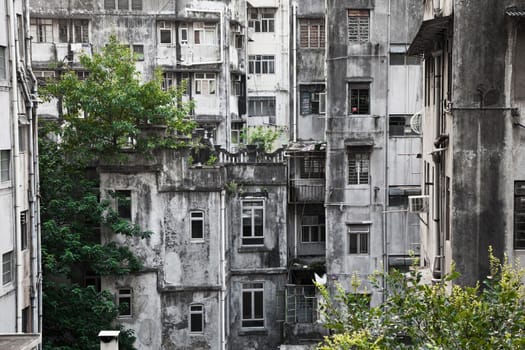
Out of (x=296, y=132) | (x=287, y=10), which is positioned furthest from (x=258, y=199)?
(x=287, y=10)

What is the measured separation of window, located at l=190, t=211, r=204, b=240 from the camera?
84.4 feet

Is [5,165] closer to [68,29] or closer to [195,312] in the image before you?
[195,312]

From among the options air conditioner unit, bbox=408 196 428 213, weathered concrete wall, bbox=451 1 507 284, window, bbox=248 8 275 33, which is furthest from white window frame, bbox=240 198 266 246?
window, bbox=248 8 275 33

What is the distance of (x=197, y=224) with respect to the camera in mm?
25797

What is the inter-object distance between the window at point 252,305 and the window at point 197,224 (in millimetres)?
3378

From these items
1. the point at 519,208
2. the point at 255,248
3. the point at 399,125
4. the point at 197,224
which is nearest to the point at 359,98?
the point at 399,125

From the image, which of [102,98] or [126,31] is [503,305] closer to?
[102,98]

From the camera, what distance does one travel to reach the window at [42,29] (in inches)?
1288

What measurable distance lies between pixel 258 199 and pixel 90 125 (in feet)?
22.1

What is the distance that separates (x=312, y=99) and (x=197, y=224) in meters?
9.22

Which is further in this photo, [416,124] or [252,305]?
[252,305]

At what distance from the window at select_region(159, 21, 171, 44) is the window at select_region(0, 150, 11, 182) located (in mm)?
14838

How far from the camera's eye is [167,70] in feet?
110

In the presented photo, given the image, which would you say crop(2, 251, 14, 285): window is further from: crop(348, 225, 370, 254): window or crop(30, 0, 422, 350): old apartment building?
crop(348, 225, 370, 254): window
